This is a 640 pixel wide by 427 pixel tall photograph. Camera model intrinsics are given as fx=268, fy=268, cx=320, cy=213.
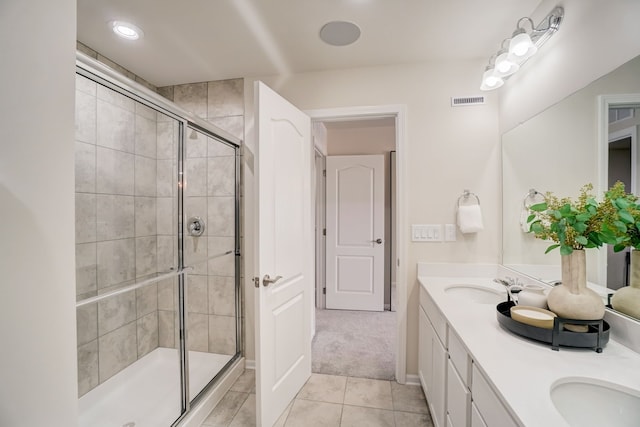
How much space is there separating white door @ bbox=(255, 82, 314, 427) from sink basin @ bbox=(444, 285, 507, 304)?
1.05 metres

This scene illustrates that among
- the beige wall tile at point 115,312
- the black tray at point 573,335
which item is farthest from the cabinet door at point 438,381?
the beige wall tile at point 115,312

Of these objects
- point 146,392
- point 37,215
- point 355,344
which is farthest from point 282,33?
point 355,344

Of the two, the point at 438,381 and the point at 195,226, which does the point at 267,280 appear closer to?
the point at 195,226

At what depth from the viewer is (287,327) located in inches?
73.2

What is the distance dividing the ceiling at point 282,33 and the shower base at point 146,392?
7.73 feet

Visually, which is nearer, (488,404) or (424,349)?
(488,404)

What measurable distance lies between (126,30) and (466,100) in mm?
2340

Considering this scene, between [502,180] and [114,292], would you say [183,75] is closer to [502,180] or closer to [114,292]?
[114,292]

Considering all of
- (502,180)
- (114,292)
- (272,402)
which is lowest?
(272,402)

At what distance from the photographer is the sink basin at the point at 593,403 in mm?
770

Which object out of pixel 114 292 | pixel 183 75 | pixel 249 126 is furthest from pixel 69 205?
pixel 183 75

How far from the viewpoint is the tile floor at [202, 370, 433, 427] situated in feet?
5.56

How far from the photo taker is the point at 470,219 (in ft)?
6.36

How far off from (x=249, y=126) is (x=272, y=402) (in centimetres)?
203
